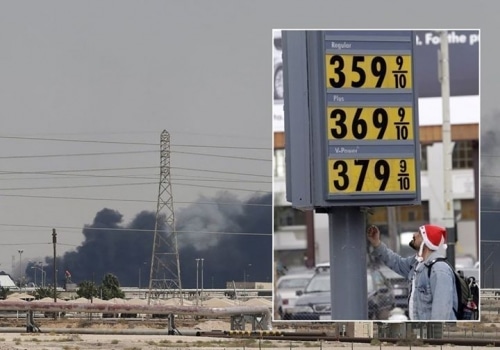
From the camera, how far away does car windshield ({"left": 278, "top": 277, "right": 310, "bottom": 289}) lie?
20.9 metres

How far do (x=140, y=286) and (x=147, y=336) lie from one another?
1412 cm

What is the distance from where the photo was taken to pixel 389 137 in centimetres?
1942

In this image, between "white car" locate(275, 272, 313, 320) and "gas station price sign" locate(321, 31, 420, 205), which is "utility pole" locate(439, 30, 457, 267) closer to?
"gas station price sign" locate(321, 31, 420, 205)

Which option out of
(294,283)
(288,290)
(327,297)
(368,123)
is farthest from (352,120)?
(288,290)

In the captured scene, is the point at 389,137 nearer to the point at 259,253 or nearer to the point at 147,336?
the point at 147,336

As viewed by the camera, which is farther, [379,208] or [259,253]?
[259,253]

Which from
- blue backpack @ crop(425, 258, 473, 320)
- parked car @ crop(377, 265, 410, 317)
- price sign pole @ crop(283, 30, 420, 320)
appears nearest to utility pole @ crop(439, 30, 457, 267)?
blue backpack @ crop(425, 258, 473, 320)

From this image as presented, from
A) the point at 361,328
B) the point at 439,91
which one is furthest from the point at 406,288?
the point at 361,328

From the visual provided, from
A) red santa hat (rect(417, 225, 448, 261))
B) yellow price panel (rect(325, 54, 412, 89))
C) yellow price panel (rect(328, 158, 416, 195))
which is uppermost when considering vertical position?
yellow price panel (rect(325, 54, 412, 89))

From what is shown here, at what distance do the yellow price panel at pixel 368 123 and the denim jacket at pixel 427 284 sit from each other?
5.30ft

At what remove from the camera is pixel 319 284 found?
20.6m

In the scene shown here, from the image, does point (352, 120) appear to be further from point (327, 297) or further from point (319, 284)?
point (327, 297)

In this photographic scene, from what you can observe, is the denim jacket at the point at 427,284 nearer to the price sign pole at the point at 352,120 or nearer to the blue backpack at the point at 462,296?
the blue backpack at the point at 462,296

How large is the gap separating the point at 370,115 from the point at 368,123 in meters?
0.12
